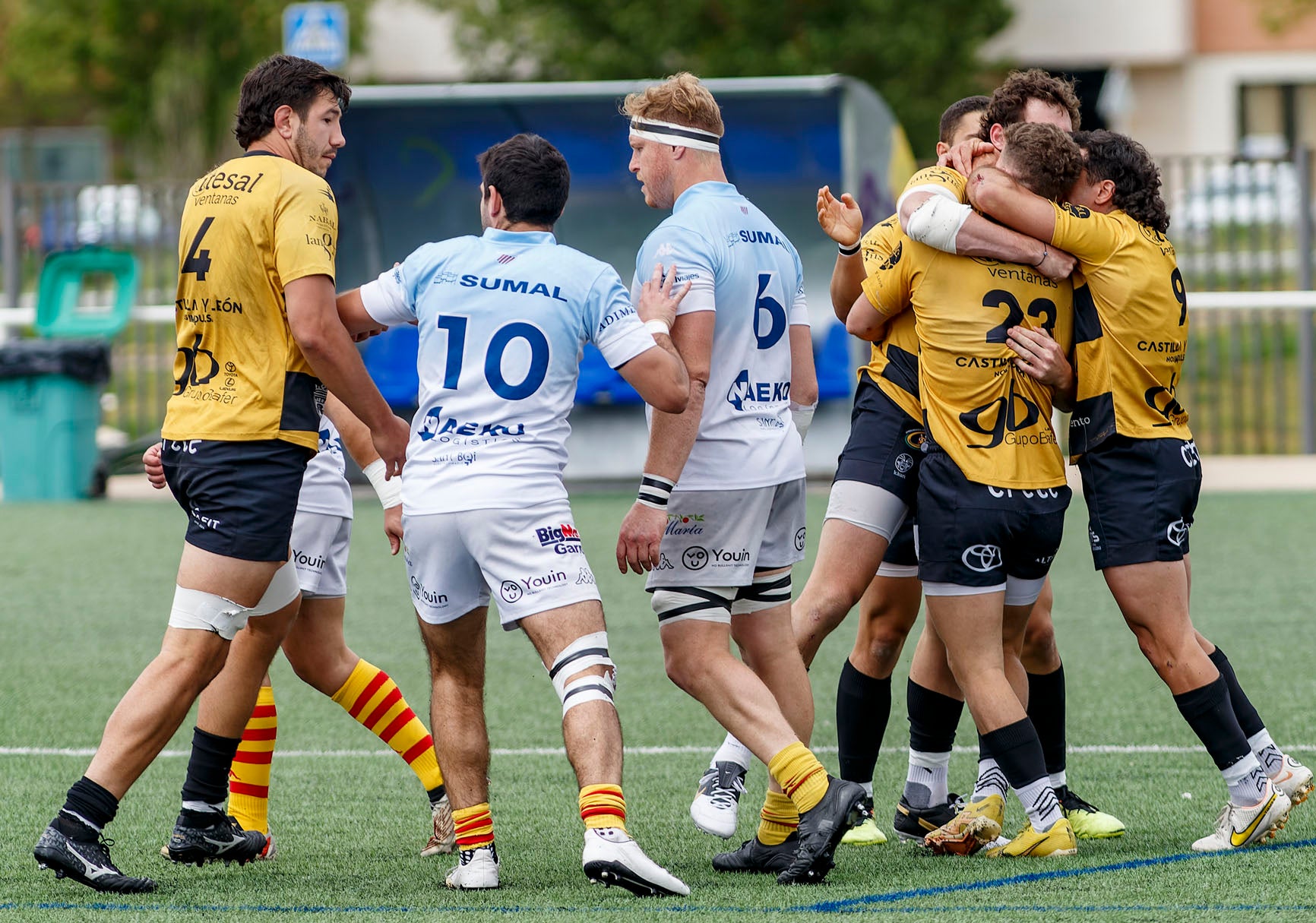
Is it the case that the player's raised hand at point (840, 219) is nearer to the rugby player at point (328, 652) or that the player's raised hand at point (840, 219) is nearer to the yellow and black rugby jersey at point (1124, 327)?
the yellow and black rugby jersey at point (1124, 327)

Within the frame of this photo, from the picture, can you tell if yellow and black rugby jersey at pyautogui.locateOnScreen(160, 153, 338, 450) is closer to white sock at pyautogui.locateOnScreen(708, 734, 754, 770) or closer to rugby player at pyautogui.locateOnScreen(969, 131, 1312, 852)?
white sock at pyautogui.locateOnScreen(708, 734, 754, 770)

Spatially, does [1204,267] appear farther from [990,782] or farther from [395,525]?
[395,525]

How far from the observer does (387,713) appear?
5.18m

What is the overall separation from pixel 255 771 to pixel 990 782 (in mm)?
2070

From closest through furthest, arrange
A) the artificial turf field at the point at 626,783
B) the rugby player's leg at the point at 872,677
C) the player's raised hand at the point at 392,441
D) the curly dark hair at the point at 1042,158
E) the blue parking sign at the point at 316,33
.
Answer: the artificial turf field at the point at 626,783 → the player's raised hand at the point at 392,441 → the curly dark hair at the point at 1042,158 → the rugby player's leg at the point at 872,677 → the blue parking sign at the point at 316,33

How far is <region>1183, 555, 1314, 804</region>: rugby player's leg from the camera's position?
→ 4984 millimetres

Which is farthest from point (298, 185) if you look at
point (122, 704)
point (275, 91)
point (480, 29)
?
point (480, 29)

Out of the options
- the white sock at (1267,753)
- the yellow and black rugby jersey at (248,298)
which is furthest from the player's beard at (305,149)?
the white sock at (1267,753)

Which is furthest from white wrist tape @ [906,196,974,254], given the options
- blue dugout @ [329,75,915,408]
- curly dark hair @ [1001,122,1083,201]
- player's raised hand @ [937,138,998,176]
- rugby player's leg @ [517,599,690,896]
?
blue dugout @ [329,75,915,408]

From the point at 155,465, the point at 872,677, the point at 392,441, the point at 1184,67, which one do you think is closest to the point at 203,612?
the point at 155,465

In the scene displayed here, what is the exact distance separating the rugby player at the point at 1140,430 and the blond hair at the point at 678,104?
73 centimetres

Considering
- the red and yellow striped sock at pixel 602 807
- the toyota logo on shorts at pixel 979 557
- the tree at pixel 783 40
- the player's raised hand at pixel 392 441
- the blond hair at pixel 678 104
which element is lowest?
the red and yellow striped sock at pixel 602 807

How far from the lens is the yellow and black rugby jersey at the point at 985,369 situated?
15.3 ft

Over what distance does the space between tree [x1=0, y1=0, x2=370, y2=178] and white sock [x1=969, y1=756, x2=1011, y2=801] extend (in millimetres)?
24764
